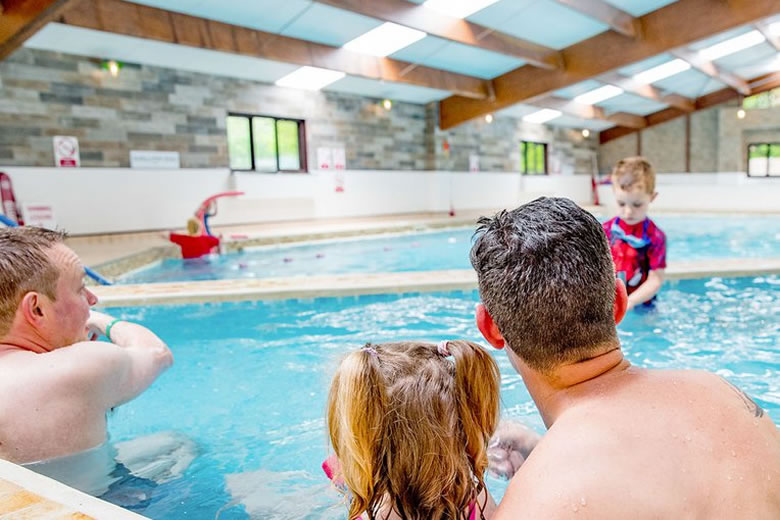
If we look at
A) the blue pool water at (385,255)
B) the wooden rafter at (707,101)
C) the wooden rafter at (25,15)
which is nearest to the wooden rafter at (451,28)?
the wooden rafter at (25,15)

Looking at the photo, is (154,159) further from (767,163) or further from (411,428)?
(767,163)

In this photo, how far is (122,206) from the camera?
9.94m

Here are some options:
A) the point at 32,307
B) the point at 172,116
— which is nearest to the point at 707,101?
the point at 172,116

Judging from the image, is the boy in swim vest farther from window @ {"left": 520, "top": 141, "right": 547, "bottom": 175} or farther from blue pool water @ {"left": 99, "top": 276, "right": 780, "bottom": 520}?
window @ {"left": 520, "top": 141, "right": 547, "bottom": 175}

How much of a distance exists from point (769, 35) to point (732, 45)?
2.57ft

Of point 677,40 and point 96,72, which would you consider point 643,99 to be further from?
point 96,72

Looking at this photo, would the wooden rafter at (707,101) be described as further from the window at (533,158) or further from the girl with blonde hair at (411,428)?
the girl with blonde hair at (411,428)

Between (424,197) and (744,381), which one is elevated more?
(424,197)

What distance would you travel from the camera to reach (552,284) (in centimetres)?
96

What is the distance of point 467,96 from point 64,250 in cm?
1311

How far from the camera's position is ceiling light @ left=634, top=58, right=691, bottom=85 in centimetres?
1408

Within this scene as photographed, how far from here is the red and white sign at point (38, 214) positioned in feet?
28.2

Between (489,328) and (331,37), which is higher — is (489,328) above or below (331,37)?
below

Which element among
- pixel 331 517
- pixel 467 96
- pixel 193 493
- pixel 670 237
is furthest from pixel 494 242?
pixel 467 96
